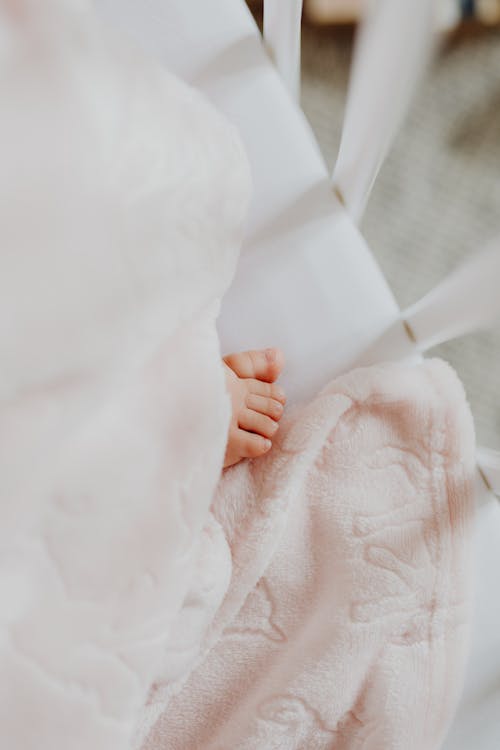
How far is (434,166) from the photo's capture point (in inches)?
42.2

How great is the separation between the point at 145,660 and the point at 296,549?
200mm

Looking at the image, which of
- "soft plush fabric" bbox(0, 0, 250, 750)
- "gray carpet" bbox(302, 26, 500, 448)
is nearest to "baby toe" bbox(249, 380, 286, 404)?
"soft plush fabric" bbox(0, 0, 250, 750)

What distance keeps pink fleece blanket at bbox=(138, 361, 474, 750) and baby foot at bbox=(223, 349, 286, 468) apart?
2 centimetres

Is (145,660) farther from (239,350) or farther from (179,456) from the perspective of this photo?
(239,350)

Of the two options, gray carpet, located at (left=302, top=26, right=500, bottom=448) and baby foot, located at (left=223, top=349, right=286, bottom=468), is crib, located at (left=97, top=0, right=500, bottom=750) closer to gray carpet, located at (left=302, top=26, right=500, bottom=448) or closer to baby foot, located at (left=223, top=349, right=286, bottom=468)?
baby foot, located at (left=223, top=349, right=286, bottom=468)

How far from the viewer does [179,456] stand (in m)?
0.50

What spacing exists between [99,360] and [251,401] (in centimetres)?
25

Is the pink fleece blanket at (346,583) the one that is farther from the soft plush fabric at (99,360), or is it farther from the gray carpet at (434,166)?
the gray carpet at (434,166)

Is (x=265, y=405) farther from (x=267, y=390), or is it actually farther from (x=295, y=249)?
(x=295, y=249)

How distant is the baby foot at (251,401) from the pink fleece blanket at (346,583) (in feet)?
0.07

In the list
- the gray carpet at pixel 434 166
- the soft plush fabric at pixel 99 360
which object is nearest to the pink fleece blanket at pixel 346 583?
the soft plush fabric at pixel 99 360

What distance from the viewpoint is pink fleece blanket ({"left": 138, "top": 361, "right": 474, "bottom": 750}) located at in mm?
643

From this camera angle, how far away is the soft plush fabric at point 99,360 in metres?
0.40

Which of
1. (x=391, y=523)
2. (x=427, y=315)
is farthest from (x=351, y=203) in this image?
(x=391, y=523)
